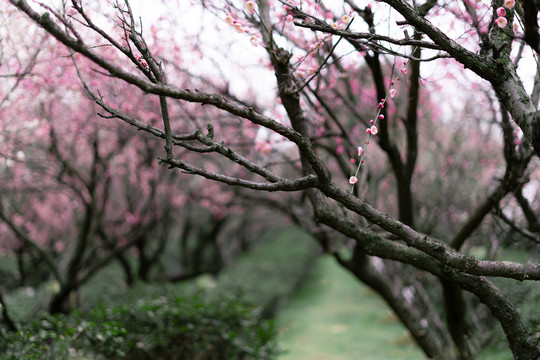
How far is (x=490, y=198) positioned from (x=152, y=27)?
4137 millimetres

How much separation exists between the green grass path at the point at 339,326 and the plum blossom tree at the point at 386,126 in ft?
5.52

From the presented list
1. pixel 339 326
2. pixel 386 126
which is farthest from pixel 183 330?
pixel 339 326

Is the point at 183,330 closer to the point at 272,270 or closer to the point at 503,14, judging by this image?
the point at 503,14

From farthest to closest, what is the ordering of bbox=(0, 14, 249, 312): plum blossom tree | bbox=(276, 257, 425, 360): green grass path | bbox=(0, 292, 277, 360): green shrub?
1. bbox=(276, 257, 425, 360): green grass path
2. bbox=(0, 14, 249, 312): plum blossom tree
3. bbox=(0, 292, 277, 360): green shrub

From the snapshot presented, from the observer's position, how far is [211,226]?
1551 cm

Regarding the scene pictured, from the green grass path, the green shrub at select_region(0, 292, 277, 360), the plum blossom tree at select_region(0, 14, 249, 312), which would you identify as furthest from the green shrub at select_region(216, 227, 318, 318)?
the plum blossom tree at select_region(0, 14, 249, 312)

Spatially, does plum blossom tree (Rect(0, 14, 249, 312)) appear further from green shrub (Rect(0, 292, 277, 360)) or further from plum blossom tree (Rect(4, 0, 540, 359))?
green shrub (Rect(0, 292, 277, 360))

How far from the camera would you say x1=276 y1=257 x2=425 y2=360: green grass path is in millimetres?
9266

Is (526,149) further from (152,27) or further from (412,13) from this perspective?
(152,27)

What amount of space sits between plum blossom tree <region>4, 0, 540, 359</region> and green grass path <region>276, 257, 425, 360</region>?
1.68m

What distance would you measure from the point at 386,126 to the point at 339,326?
27.9 feet

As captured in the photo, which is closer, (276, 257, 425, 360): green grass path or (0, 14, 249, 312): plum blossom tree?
(0, 14, 249, 312): plum blossom tree

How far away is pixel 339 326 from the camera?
1159 centimetres

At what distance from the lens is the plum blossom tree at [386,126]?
260cm
